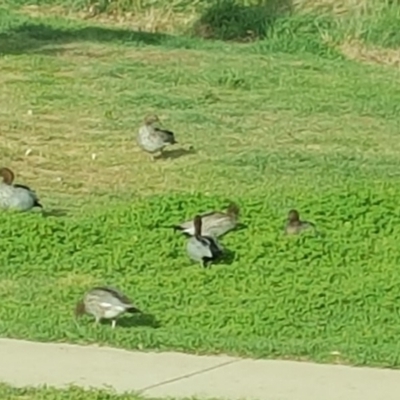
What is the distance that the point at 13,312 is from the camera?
959cm

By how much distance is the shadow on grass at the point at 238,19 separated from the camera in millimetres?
25484

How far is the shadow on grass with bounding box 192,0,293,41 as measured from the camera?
25484mm

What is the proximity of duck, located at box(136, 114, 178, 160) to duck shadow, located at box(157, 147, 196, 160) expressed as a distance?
112mm

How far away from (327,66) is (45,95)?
4853 millimetres

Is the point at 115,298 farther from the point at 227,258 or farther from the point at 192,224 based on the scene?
the point at 192,224

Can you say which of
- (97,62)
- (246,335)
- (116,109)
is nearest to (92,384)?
(246,335)

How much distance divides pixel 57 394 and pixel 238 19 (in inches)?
732

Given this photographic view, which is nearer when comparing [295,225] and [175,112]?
[295,225]

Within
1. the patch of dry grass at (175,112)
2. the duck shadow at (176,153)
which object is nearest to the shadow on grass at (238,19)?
the patch of dry grass at (175,112)

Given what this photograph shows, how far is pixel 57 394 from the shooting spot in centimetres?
779

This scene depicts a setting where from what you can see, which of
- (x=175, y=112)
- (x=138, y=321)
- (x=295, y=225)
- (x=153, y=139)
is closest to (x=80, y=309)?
(x=138, y=321)

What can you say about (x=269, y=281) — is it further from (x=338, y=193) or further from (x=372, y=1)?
(x=372, y=1)

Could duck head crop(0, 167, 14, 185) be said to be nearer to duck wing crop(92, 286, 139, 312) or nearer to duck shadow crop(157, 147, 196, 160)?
duck shadow crop(157, 147, 196, 160)

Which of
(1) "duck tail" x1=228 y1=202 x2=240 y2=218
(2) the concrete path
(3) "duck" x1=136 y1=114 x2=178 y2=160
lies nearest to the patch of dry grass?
(3) "duck" x1=136 y1=114 x2=178 y2=160
